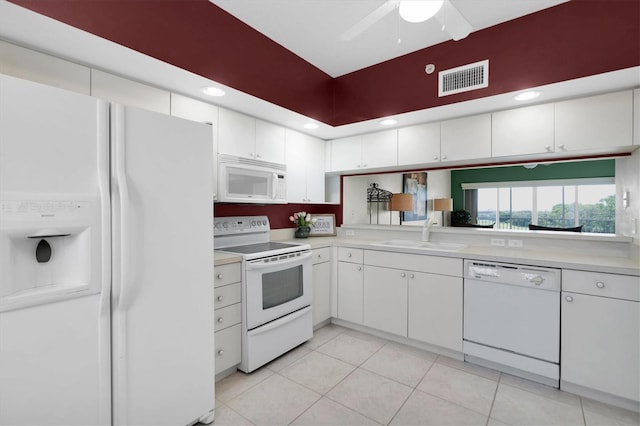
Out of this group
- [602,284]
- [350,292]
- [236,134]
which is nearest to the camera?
[602,284]

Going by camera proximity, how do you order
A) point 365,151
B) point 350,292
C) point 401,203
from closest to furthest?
point 350,292
point 365,151
point 401,203

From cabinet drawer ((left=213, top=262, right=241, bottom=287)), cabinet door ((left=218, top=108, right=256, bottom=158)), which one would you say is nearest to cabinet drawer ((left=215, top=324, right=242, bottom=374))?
cabinet drawer ((left=213, top=262, right=241, bottom=287))

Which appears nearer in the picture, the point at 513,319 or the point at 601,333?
the point at 601,333

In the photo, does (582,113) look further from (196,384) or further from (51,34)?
(51,34)

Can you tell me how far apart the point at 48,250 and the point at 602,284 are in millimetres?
3064

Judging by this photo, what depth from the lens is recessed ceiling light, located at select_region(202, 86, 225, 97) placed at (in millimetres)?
2258

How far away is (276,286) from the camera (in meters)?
2.52

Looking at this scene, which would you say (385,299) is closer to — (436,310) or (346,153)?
(436,310)

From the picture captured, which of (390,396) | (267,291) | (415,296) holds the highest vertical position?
(267,291)

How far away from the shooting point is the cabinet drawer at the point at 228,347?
2.16 m

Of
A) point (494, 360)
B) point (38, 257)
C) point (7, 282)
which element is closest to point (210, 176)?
point (38, 257)

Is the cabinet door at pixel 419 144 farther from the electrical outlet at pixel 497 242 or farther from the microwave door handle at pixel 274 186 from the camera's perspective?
the microwave door handle at pixel 274 186

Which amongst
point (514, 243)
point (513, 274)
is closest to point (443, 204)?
point (514, 243)

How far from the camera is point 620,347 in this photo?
1.91 meters
